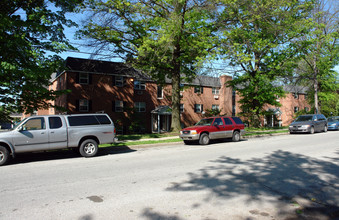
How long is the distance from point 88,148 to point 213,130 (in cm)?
734

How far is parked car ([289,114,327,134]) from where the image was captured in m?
20.6

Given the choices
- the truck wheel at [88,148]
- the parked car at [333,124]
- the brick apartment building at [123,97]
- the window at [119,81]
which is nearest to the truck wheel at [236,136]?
the brick apartment building at [123,97]

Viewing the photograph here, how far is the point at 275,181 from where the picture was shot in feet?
19.8

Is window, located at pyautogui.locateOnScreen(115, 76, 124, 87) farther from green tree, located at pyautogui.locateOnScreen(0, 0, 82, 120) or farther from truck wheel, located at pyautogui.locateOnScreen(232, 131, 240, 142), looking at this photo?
truck wheel, located at pyautogui.locateOnScreen(232, 131, 240, 142)

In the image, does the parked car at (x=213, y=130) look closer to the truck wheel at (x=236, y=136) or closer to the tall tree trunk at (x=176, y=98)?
the truck wheel at (x=236, y=136)

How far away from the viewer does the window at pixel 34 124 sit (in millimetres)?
9414

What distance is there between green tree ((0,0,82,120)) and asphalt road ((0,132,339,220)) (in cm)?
516

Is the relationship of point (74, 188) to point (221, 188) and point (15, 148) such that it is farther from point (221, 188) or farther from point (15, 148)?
point (15, 148)

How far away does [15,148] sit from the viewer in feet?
29.8

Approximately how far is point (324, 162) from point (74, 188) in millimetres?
7876

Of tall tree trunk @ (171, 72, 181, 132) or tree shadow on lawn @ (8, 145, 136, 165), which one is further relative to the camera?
tall tree trunk @ (171, 72, 181, 132)

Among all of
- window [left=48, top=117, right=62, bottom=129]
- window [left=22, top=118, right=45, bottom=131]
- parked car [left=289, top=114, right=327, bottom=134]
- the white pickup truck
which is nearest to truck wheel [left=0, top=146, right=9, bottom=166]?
the white pickup truck

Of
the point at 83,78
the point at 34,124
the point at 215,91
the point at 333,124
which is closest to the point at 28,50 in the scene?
the point at 34,124

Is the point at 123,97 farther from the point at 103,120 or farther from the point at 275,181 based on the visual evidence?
the point at 275,181
